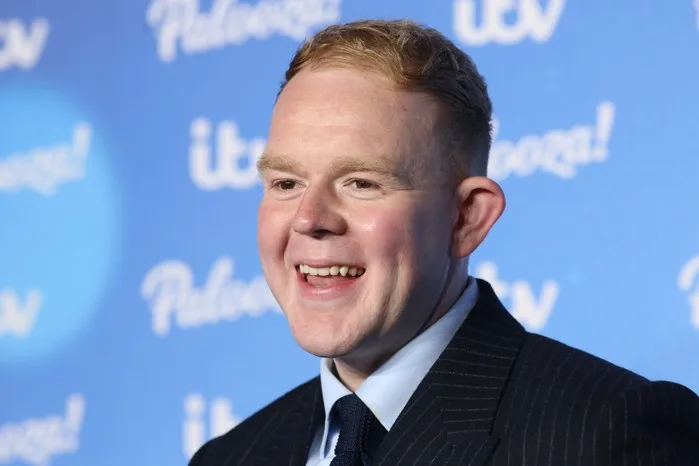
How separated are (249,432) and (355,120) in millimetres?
760

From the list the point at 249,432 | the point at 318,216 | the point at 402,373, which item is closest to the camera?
the point at 318,216

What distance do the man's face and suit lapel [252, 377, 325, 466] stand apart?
0.92 ft

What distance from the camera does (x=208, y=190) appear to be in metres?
3.60

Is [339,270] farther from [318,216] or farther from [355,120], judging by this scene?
[355,120]

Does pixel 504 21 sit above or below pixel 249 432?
above

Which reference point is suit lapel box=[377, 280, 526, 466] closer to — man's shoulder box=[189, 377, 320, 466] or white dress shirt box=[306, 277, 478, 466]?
white dress shirt box=[306, 277, 478, 466]

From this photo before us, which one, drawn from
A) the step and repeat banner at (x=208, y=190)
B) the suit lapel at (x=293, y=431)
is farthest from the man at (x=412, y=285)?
the step and repeat banner at (x=208, y=190)

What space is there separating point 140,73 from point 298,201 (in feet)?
6.13

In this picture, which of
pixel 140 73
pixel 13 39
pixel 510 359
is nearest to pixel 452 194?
pixel 510 359

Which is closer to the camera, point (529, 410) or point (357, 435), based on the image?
point (529, 410)

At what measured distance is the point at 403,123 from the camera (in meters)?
1.99

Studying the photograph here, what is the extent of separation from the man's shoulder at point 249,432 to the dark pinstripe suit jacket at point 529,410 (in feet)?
1.29

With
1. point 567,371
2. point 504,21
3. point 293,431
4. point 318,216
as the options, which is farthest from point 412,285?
point 504,21

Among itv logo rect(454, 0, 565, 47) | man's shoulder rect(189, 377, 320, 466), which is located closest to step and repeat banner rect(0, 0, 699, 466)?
itv logo rect(454, 0, 565, 47)
